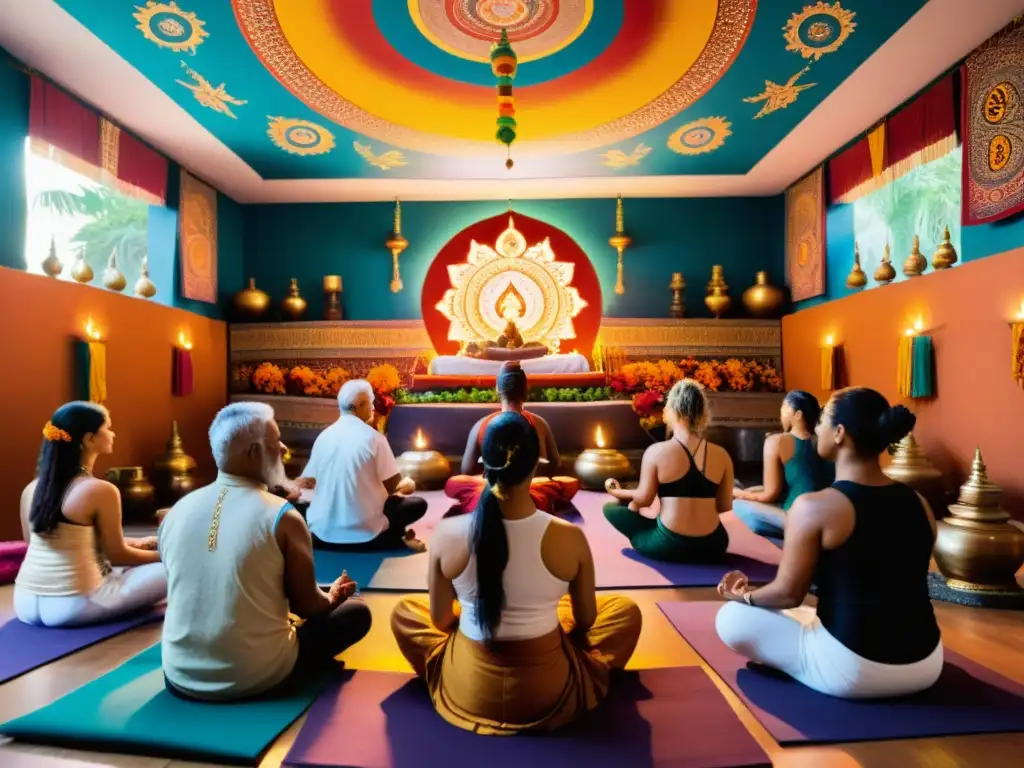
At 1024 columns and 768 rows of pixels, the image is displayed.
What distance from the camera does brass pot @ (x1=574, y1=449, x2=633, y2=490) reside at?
6.29 meters

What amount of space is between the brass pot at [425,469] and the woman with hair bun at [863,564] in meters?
4.43

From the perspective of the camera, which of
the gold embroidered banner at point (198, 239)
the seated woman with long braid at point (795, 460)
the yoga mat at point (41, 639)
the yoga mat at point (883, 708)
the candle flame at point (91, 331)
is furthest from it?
the gold embroidered banner at point (198, 239)

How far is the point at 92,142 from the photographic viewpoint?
6359 mm

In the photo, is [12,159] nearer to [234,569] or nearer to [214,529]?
[214,529]

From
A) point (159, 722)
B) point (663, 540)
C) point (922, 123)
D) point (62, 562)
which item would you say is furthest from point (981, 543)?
point (922, 123)

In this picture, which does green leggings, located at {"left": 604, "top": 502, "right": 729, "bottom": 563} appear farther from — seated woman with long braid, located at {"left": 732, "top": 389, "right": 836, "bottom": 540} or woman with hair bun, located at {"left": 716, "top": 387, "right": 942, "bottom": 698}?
woman with hair bun, located at {"left": 716, "top": 387, "right": 942, "bottom": 698}

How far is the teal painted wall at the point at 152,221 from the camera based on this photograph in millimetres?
5320

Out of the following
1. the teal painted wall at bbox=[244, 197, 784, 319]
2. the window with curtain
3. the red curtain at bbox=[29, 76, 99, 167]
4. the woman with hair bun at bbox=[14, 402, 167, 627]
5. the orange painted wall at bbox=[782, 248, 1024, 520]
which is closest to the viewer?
the woman with hair bun at bbox=[14, 402, 167, 627]

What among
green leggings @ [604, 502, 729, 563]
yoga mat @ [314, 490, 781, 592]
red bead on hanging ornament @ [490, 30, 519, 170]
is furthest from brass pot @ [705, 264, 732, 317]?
green leggings @ [604, 502, 729, 563]

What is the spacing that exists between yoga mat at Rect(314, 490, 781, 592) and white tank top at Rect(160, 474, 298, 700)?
1362 millimetres

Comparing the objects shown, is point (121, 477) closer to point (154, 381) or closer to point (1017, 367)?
point (154, 381)

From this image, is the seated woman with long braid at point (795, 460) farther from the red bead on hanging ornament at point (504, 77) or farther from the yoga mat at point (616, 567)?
the red bead on hanging ornament at point (504, 77)

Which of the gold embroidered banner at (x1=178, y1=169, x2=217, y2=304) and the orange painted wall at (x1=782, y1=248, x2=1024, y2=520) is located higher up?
the gold embroidered banner at (x1=178, y1=169, x2=217, y2=304)

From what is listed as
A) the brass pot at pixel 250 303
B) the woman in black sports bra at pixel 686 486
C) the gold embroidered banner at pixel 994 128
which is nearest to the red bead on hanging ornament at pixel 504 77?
the woman in black sports bra at pixel 686 486
